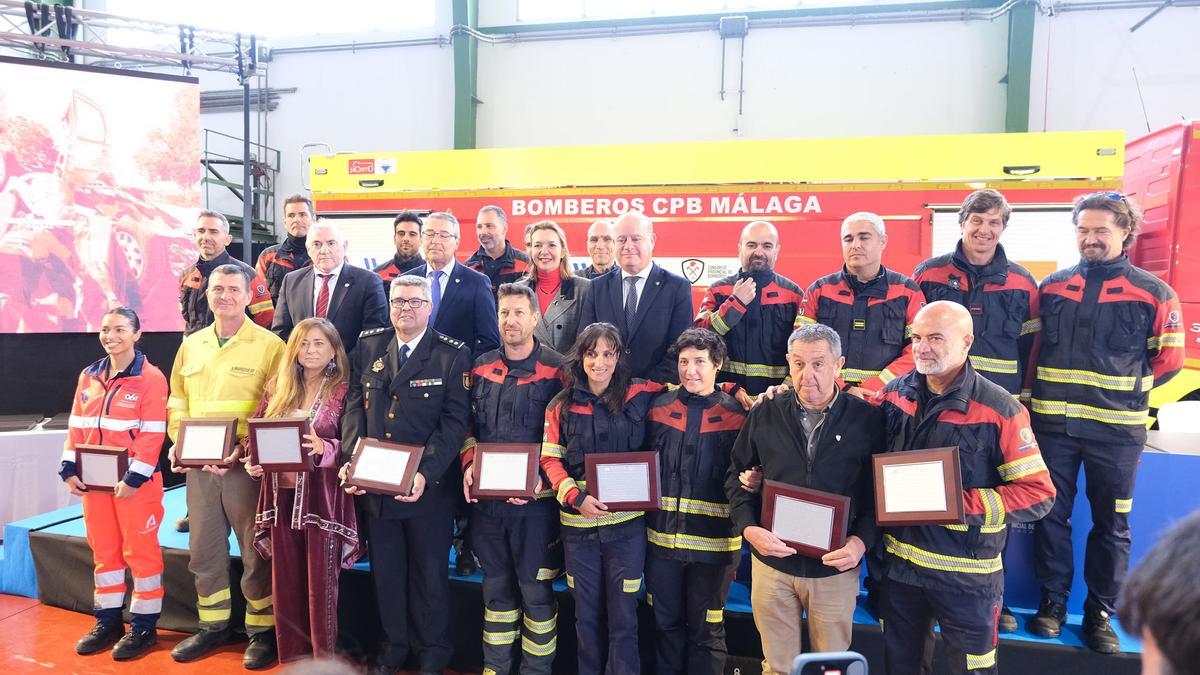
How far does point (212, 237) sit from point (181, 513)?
2.10 metres

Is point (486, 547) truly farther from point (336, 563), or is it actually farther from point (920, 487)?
point (920, 487)

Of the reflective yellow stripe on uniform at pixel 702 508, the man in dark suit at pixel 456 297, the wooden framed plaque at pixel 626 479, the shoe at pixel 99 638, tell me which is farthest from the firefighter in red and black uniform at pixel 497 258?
the shoe at pixel 99 638

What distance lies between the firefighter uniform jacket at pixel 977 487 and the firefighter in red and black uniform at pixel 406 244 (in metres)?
3.38

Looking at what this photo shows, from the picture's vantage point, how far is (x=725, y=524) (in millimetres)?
3041

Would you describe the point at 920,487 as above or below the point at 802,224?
below

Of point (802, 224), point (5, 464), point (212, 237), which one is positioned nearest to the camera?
point (212, 237)

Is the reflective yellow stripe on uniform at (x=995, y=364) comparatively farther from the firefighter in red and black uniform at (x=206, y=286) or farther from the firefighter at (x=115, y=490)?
the firefighter at (x=115, y=490)

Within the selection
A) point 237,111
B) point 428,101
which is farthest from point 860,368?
point 237,111

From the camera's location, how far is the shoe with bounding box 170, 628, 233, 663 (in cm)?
378

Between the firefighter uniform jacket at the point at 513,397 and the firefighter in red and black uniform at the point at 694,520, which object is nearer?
the firefighter in red and black uniform at the point at 694,520

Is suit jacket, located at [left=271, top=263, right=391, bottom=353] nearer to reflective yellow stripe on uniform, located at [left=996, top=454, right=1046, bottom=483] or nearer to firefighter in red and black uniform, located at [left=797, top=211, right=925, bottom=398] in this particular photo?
firefighter in red and black uniform, located at [left=797, top=211, right=925, bottom=398]

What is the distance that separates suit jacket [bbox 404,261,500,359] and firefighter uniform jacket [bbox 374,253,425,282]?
58cm

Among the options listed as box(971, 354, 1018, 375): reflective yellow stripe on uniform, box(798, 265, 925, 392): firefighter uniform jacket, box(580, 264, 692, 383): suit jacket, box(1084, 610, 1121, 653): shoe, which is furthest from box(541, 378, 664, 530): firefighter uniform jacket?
box(1084, 610, 1121, 653): shoe

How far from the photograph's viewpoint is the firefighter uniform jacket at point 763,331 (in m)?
3.87
